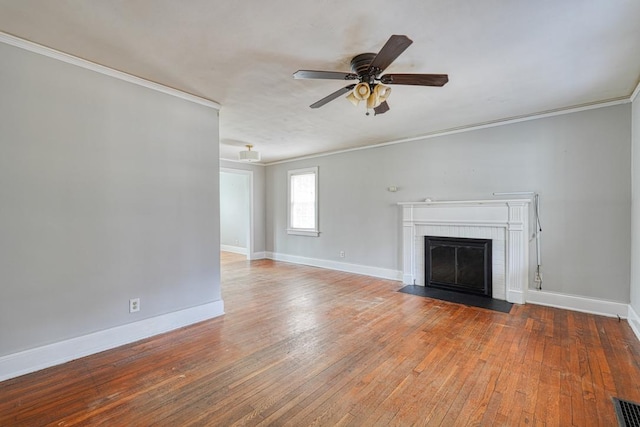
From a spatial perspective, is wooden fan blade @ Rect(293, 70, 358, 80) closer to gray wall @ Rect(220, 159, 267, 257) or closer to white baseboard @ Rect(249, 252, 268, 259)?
gray wall @ Rect(220, 159, 267, 257)

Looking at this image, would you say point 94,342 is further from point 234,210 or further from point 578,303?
point 234,210

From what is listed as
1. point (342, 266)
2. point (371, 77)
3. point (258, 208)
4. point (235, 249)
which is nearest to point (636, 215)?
point (371, 77)

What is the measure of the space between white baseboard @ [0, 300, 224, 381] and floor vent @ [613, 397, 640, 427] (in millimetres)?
3602

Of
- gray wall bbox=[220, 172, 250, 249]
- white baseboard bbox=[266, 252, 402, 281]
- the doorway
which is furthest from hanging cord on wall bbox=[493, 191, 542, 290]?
gray wall bbox=[220, 172, 250, 249]

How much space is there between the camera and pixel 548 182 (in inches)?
153

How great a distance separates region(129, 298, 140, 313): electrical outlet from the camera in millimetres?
2844

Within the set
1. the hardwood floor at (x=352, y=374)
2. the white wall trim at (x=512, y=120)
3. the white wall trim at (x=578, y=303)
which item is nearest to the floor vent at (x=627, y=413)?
the hardwood floor at (x=352, y=374)

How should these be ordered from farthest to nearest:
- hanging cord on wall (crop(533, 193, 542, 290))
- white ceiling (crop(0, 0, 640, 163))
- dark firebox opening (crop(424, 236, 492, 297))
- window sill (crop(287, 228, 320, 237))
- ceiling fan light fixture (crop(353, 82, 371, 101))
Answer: window sill (crop(287, 228, 320, 237)) < dark firebox opening (crop(424, 236, 492, 297)) < hanging cord on wall (crop(533, 193, 542, 290)) < ceiling fan light fixture (crop(353, 82, 371, 101)) < white ceiling (crop(0, 0, 640, 163))

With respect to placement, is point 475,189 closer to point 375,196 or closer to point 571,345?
point 375,196

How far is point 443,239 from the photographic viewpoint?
Answer: 472 centimetres

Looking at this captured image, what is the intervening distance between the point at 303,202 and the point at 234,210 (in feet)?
9.99

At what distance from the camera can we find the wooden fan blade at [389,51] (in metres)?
1.78

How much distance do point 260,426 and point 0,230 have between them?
7.82 feet

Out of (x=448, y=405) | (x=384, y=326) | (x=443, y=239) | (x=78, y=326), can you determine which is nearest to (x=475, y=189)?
(x=443, y=239)
